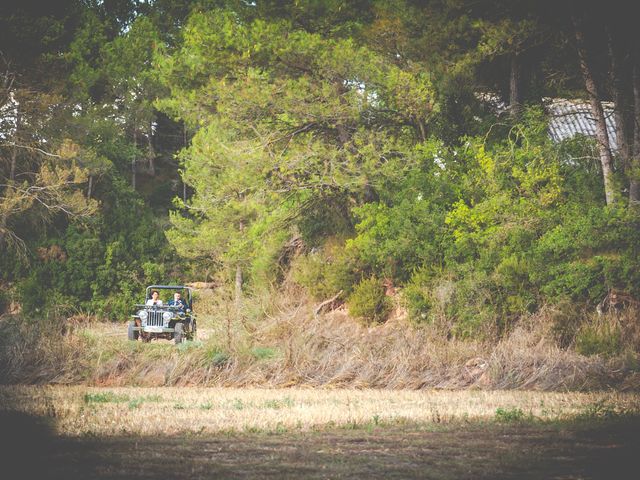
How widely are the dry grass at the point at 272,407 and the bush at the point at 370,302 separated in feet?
35.3

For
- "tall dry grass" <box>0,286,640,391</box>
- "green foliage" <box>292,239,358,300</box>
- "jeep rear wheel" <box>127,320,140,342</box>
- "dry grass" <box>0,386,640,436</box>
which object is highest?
"green foliage" <box>292,239,358,300</box>

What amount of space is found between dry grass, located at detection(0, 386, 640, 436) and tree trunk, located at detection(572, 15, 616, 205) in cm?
893

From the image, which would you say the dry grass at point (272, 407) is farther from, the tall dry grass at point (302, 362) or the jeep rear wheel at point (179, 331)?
the jeep rear wheel at point (179, 331)

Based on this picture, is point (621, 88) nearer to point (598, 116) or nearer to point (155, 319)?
point (598, 116)

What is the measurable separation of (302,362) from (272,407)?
4695 mm

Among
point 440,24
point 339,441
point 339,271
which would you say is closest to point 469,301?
point 339,271

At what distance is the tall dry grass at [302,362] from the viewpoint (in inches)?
690

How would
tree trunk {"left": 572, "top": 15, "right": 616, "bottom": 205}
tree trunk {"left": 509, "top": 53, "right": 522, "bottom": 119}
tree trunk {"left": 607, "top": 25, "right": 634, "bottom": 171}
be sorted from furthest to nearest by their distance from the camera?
tree trunk {"left": 509, "top": 53, "right": 522, "bottom": 119}, tree trunk {"left": 607, "top": 25, "right": 634, "bottom": 171}, tree trunk {"left": 572, "top": 15, "right": 616, "bottom": 205}

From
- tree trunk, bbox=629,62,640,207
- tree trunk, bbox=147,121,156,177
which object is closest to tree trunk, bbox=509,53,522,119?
tree trunk, bbox=629,62,640,207

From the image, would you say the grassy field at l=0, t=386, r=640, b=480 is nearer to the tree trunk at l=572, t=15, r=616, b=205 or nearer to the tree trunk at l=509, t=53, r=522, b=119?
the tree trunk at l=572, t=15, r=616, b=205

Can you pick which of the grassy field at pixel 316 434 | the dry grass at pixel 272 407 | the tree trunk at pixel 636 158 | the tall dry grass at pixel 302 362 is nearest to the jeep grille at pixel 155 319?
the tall dry grass at pixel 302 362

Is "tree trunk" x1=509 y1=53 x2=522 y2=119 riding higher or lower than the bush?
higher

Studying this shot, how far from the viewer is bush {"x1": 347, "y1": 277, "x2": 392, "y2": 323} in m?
27.6

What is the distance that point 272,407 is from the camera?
1379 cm
